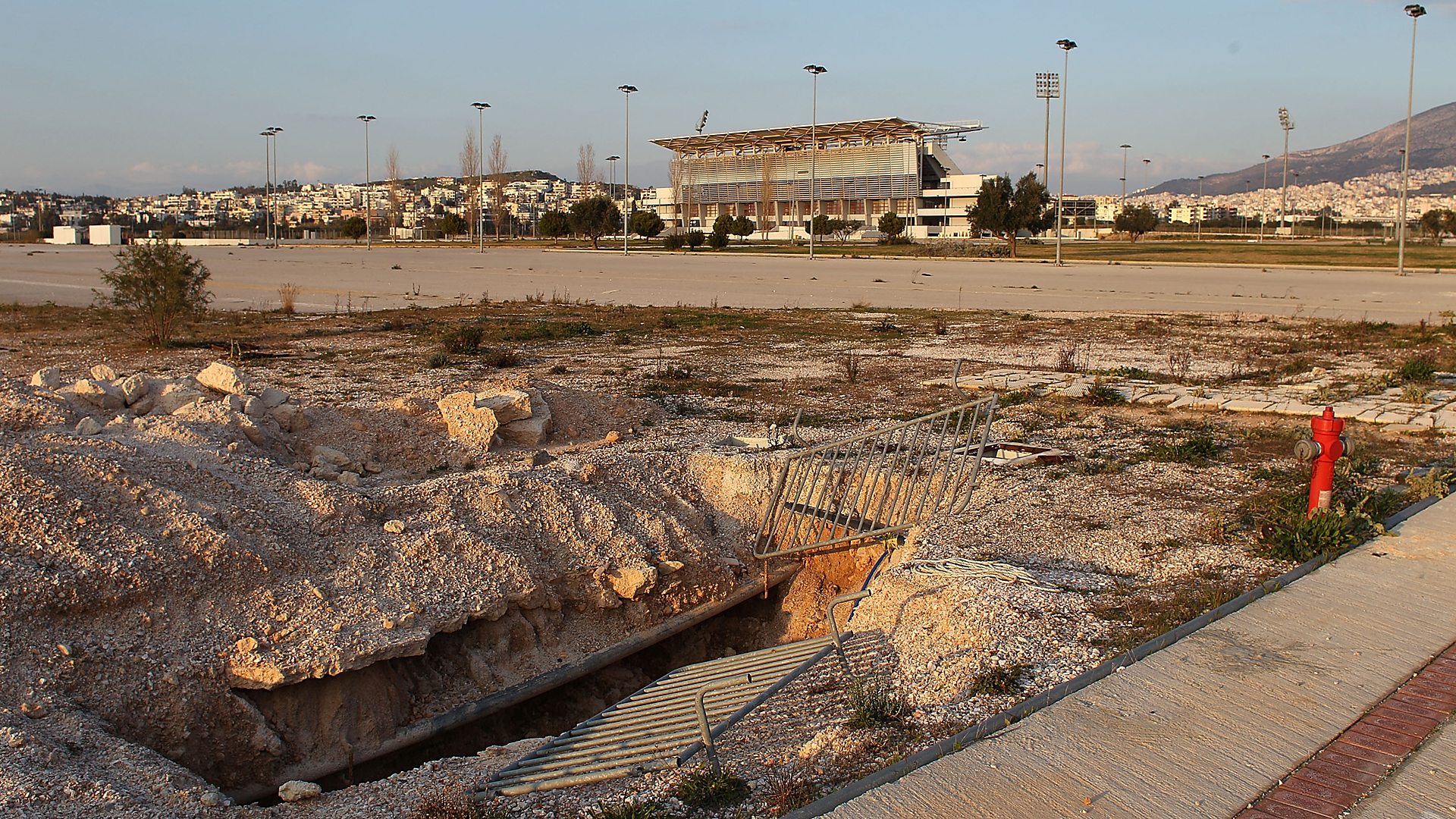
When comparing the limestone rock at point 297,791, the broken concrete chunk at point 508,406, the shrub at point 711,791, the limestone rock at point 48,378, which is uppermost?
the limestone rock at point 48,378

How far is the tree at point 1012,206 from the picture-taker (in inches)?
2522

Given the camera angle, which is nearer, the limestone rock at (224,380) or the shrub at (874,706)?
the shrub at (874,706)

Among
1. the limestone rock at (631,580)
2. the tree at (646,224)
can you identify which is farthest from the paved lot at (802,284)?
Result: the tree at (646,224)

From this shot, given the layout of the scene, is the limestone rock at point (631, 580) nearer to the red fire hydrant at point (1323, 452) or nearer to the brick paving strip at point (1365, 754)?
the brick paving strip at point (1365, 754)

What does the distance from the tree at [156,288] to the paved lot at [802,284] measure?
7.72m

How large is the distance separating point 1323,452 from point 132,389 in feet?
28.4

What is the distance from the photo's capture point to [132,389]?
29.7 feet

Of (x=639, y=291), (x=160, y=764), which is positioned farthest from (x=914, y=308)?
(x=160, y=764)

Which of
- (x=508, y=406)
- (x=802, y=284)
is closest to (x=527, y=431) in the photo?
(x=508, y=406)

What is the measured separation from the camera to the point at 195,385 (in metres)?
9.59

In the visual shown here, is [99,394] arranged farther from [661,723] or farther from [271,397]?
[661,723]

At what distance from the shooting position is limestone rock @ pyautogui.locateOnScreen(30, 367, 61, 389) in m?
9.34

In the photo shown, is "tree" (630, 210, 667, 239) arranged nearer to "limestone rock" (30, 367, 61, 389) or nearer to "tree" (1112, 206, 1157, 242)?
"tree" (1112, 206, 1157, 242)

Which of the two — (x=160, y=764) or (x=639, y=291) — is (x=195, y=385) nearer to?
(x=160, y=764)
